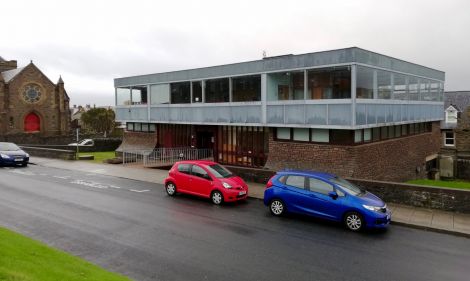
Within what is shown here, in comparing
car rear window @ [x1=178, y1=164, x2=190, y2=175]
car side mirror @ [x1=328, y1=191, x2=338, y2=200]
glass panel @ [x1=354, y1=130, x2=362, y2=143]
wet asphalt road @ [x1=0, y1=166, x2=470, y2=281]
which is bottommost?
wet asphalt road @ [x1=0, y1=166, x2=470, y2=281]

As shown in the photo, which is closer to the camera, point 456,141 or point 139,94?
point 139,94

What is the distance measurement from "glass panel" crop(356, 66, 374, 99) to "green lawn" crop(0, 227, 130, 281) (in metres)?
13.4

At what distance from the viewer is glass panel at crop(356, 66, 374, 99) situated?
1712 centimetres

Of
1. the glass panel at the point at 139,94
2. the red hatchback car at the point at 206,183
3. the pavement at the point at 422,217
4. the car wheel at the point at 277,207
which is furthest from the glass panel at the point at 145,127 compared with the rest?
the car wheel at the point at 277,207

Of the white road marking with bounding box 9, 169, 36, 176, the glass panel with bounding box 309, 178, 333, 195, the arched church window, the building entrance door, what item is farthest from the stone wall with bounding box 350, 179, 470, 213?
the arched church window

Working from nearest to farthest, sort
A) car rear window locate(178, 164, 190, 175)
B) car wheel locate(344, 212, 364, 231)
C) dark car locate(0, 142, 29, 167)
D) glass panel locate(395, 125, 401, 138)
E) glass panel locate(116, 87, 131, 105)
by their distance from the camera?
car wheel locate(344, 212, 364, 231) → car rear window locate(178, 164, 190, 175) → glass panel locate(395, 125, 401, 138) → dark car locate(0, 142, 29, 167) → glass panel locate(116, 87, 131, 105)

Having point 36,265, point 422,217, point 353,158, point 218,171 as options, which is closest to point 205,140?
point 218,171

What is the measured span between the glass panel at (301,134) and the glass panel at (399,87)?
562 cm

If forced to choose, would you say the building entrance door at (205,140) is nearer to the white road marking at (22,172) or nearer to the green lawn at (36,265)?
the white road marking at (22,172)

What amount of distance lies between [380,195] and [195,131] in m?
13.7

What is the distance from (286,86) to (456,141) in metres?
30.1

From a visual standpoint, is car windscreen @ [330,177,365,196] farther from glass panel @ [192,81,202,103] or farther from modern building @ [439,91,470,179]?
modern building @ [439,91,470,179]

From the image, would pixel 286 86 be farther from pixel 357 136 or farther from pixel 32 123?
pixel 32 123

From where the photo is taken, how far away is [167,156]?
2575 centimetres
